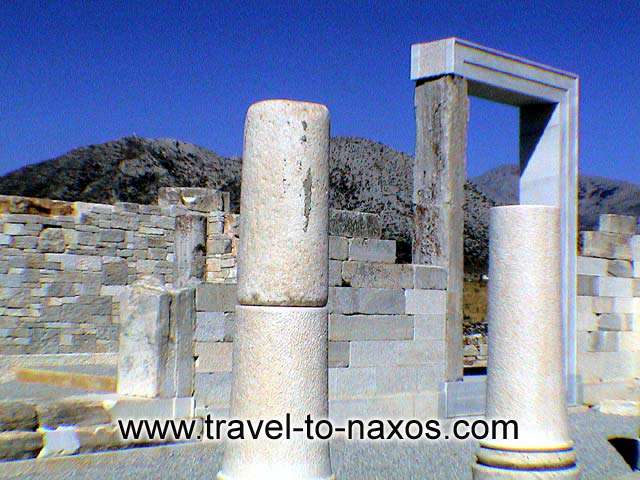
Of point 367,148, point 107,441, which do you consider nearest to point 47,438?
point 107,441

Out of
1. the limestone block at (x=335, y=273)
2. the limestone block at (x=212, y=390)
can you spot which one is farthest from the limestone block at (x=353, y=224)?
the limestone block at (x=212, y=390)

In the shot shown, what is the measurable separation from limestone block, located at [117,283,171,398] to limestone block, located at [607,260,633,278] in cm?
634

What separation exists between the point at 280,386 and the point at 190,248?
26.8ft

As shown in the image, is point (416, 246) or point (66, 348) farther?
point (66, 348)

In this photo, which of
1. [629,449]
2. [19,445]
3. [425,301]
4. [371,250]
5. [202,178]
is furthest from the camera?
[202,178]

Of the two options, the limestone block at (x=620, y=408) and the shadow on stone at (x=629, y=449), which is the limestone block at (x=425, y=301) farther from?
the limestone block at (x=620, y=408)

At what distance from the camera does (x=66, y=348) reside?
13.4 meters

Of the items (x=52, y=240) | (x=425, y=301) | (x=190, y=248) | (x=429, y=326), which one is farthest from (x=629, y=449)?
(x=52, y=240)

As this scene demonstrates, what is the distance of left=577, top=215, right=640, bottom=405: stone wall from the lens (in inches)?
444

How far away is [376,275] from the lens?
29.5 ft

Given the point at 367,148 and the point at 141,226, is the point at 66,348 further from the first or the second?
the point at 367,148

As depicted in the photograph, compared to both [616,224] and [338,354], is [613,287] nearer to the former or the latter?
[616,224]

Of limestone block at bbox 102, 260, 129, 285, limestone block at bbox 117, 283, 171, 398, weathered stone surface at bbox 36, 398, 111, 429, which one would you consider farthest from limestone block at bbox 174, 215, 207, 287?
weathered stone surface at bbox 36, 398, 111, 429

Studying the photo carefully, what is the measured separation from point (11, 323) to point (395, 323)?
6477 millimetres
